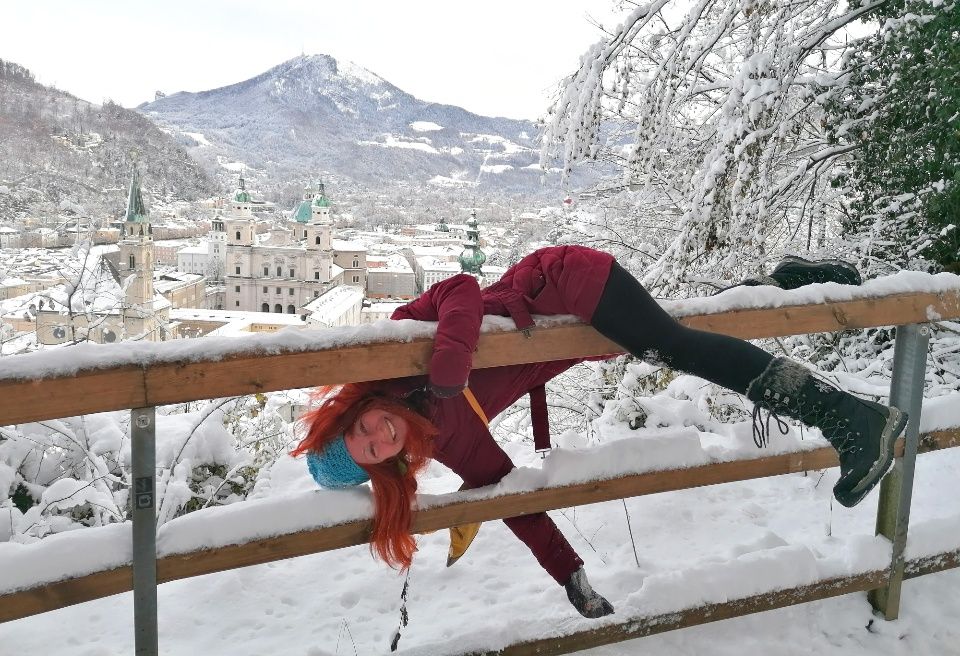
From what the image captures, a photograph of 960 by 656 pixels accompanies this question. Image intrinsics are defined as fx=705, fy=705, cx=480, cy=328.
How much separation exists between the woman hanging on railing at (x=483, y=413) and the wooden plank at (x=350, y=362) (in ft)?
0.18

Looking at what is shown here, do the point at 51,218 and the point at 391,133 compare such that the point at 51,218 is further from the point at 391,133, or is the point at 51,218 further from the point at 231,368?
the point at 391,133

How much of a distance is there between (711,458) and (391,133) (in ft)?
241

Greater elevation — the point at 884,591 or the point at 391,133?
the point at 391,133

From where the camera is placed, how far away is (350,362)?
4.51 ft

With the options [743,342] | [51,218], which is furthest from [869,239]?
[51,218]

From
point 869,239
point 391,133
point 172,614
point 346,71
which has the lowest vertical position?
point 172,614

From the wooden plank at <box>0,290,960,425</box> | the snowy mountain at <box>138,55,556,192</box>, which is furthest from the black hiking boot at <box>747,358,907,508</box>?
the snowy mountain at <box>138,55,556,192</box>

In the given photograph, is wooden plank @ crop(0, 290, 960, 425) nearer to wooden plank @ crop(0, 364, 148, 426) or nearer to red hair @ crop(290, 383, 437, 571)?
wooden plank @ crop(0, 364, 148, 426)

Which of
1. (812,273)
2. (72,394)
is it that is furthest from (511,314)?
(812,273)

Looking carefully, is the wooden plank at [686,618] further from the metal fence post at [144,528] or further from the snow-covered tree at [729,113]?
the snow-covered tree at [729,113]

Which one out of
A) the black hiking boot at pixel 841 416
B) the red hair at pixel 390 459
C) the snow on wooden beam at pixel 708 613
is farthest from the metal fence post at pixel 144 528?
the black hiking boot at pixel 841 416

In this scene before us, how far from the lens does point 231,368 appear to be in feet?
4.19

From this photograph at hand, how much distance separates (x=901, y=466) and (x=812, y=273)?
674mm

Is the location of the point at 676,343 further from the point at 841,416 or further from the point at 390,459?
the point at 390,459
